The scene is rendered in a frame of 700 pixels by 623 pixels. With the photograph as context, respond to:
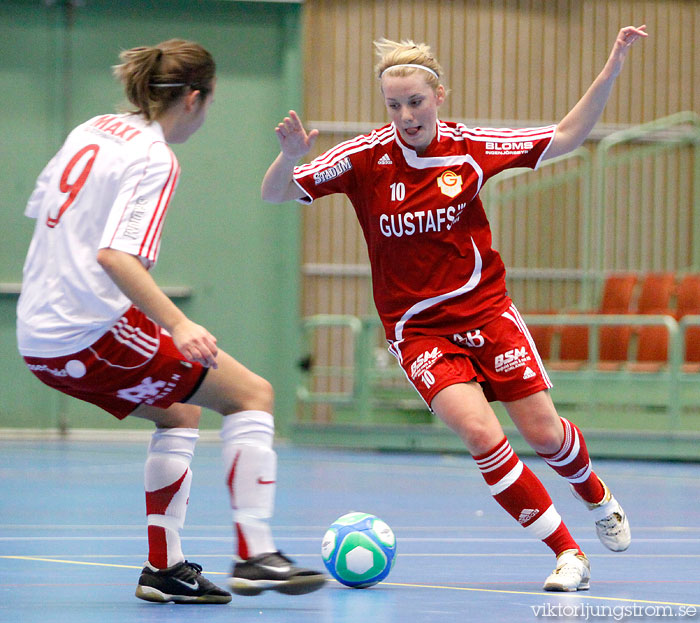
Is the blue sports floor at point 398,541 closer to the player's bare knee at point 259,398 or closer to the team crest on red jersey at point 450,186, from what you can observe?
the player's bare knee at point 259,398

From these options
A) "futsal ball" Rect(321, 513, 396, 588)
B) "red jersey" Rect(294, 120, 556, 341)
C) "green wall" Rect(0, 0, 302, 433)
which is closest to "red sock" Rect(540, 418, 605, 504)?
"red jersey" Rect(294, 120, 556, 341)

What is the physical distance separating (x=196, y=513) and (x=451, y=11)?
9027mm

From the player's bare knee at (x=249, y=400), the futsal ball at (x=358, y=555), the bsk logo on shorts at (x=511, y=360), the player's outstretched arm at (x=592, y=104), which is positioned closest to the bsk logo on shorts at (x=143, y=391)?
the player's bare knee at (x=249, y=400)

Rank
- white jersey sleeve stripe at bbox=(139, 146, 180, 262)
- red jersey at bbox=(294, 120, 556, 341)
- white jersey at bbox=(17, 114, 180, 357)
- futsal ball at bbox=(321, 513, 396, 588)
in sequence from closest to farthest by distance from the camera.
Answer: white jersey sleeve stripe at bbox=(139, 146, 180, 262)
white jersey at bbox=(17, 114, 180, 357)
futsal ball at bbox=(321, 513, 396, 588)
red jersey at bbox=(294, 120, 556, 341)

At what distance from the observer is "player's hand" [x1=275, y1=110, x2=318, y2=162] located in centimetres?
419

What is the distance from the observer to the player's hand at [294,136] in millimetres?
4188

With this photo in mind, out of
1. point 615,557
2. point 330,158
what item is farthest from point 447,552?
point 330,158

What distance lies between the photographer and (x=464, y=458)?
11070mm

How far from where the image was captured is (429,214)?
4.52 m

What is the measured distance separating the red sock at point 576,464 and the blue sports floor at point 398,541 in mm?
294

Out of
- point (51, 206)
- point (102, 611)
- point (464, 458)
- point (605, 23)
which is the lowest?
point (464, 458)

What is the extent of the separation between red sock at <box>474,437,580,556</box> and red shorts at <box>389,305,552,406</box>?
10.2 inches

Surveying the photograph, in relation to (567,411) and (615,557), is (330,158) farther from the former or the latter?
(567,411)

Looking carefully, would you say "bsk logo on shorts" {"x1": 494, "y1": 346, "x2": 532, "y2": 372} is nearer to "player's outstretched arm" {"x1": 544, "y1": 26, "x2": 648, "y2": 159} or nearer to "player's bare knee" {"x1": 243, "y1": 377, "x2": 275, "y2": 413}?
"player's outstretched arm" {"x1": 544, "y1": 26, "x2": 648, "y2": 159}
